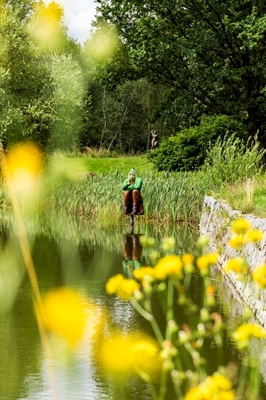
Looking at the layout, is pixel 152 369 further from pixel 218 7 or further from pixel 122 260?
pixel 218 7

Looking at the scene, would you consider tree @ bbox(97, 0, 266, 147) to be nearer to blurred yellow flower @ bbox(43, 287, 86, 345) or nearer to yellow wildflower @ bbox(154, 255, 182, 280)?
blurred yellow flower @ bbox(43, 287, 86, 345)

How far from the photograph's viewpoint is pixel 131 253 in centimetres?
1489

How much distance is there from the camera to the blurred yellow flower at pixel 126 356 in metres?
6.61

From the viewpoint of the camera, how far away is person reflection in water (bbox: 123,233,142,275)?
12703mm

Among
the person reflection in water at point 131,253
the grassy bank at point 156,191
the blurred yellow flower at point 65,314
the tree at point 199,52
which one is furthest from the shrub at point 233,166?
the tree at point 199,52

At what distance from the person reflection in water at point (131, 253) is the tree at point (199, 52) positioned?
1526 centimetres

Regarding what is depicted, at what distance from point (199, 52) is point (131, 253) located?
66.2 ft

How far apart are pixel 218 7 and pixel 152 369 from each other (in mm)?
27965

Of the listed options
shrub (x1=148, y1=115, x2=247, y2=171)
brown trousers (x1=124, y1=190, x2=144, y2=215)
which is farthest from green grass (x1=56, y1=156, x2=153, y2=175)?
brown trousers (x1=124, y1=190, x2=144, y2=215)

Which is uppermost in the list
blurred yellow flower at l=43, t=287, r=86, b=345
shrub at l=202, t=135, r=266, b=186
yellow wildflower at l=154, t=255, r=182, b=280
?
yellow wildflower at l=154, t=255, r=182, b=280

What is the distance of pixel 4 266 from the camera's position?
13281mm

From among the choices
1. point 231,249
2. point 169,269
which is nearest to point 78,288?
point 231,249

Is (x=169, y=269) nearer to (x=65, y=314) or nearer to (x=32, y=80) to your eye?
(x=65, y=314)

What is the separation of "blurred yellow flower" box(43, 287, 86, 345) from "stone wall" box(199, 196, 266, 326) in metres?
1.83
